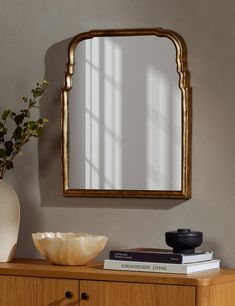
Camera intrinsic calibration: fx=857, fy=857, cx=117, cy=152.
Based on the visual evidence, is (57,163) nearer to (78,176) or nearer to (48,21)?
(78,176)

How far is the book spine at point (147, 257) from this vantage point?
9.62 feet

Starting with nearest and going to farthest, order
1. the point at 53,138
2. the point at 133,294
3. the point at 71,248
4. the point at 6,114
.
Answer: the point at 133,294 < the point at 71,248 < the point at 6,114 < the point at 53,138

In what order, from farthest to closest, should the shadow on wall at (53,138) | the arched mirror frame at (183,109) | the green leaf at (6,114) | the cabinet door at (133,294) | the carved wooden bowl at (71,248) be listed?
the shadow on wall at (53,138), the green leaf at (6,114), the arched mirror frame at (183,109), the carved wooden bowl at (71,248), the cabinet door at (133,294)

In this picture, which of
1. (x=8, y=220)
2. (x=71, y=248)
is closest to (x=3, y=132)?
(x=8, y=220)

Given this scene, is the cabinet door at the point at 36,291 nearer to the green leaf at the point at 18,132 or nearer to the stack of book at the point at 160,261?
the stack of book at the point at 160,261

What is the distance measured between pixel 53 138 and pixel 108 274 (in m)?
0.75

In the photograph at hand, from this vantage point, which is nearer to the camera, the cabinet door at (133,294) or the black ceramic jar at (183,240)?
the cabinet door at (133,294)

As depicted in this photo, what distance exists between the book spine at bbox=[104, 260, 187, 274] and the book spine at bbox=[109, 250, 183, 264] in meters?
0.01

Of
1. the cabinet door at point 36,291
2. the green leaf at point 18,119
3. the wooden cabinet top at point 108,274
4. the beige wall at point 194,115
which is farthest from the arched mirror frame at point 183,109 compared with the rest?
the cabinet door at point 36,291

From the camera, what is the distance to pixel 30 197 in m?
3.52

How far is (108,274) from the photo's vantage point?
2938mm

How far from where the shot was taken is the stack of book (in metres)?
2.93

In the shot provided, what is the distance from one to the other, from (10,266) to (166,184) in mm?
662

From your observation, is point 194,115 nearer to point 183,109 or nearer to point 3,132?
point 183,109
